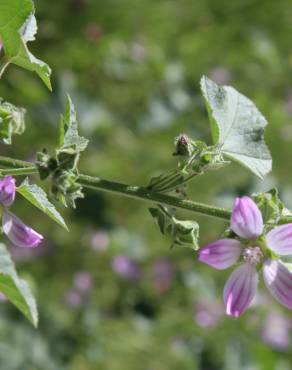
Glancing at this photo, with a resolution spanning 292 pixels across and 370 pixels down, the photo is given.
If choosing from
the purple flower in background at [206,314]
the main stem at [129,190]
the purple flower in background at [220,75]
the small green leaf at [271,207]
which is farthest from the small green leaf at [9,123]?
the purple flower in background at [220,75]

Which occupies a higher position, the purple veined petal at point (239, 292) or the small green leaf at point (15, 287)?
→ the purple veined petal at point (239, 292)

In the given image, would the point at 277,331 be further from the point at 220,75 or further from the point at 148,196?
the point at 148,196

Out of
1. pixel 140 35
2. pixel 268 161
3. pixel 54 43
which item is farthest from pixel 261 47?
pixel 268 161

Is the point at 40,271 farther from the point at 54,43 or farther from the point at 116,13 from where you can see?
the point at 116,13

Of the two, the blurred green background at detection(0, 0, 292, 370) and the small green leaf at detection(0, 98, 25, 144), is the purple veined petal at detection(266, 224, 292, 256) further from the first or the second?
the blurred green background at detection(0, 0, 292, 370)

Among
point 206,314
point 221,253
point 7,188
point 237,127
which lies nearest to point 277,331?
point 206,314

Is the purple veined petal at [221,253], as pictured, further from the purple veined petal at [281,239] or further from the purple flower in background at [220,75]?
the purple flower in background at [220,75]
